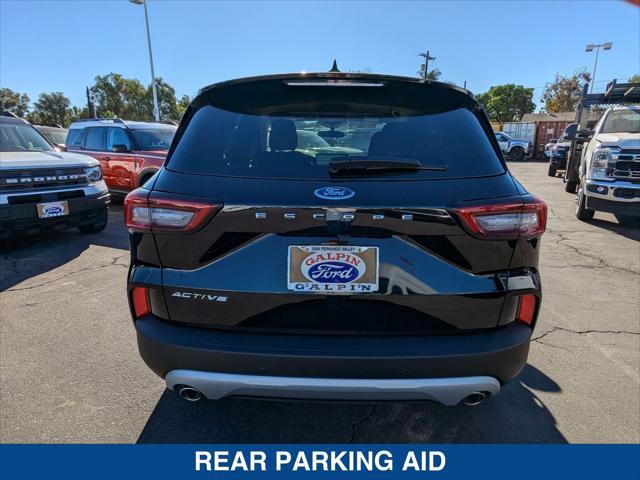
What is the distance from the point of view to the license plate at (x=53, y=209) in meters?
5.42

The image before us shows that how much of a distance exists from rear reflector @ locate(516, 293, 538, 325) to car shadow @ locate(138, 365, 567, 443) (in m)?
0.81

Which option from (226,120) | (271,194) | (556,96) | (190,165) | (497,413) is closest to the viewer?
(271,194)

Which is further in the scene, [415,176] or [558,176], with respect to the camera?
[558,176]

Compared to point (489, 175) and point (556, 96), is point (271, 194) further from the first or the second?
point (556, 96)

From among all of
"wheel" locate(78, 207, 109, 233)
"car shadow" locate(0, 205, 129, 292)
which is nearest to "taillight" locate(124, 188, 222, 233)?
"car shadow" locate(0, 205, 129, 292)

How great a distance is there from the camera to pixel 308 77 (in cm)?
207

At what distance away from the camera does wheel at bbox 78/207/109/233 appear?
6.45 m

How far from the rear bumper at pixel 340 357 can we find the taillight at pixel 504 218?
45 centimetres

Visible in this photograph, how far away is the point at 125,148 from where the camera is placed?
844 centimetres

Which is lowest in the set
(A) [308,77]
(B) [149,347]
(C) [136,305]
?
(B) [149,347]

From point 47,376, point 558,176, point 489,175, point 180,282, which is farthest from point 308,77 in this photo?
point 558,176

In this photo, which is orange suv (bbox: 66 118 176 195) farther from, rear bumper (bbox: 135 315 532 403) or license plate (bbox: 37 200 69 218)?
rear bumper (bbox: 135 315 532 403)

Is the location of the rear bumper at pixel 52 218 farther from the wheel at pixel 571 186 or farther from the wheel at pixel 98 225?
the wheel at pixel 571 186

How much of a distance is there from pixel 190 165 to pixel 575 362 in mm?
3052
